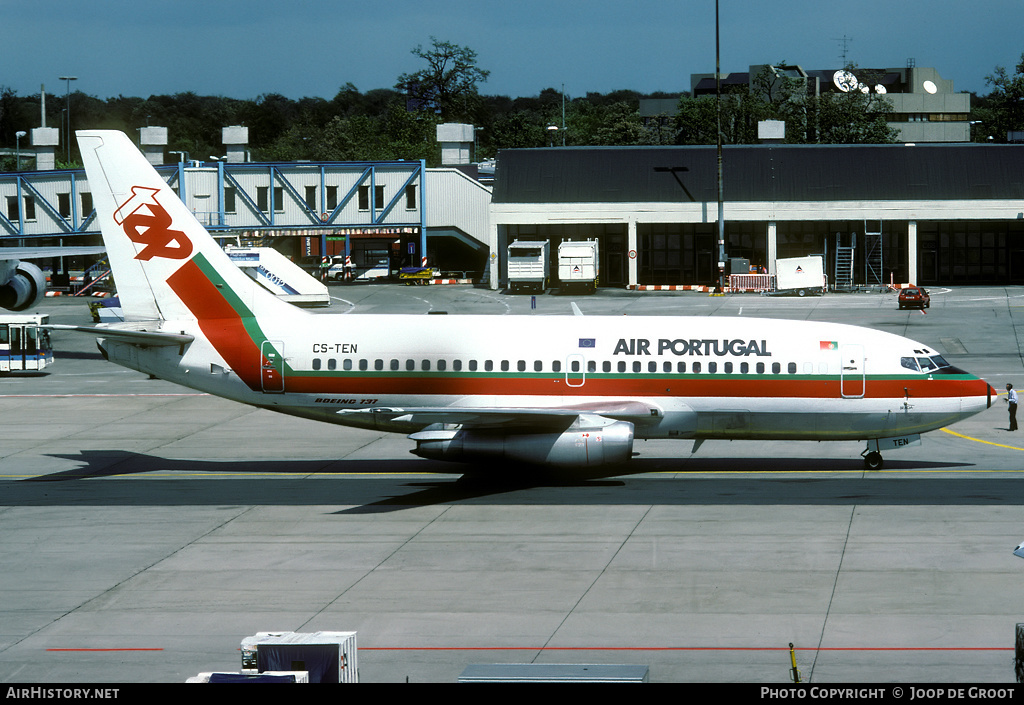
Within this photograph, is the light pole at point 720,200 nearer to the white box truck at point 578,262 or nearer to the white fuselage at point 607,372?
the white box truck at point 578,262

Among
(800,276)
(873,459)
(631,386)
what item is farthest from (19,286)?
(800,276)

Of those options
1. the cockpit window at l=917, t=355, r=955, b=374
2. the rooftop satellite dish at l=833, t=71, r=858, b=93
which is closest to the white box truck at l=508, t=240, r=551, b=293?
the cockpit window at l=917, t=355, r=955, b=374

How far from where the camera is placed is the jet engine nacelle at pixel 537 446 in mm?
29859

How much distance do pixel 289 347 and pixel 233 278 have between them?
2569 millimetres

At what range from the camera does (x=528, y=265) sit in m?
86.2

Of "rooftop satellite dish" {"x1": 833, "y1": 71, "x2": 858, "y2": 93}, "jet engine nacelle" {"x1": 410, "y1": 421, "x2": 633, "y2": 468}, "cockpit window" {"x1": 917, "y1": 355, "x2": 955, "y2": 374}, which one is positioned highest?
"rooftop satellite dish" {"x1": 833, "y1": 71, "x2": 858, "y2": 93}

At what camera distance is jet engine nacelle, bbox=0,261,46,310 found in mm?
45031

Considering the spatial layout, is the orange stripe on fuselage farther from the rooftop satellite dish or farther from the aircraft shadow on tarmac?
the rooftop satellite dish

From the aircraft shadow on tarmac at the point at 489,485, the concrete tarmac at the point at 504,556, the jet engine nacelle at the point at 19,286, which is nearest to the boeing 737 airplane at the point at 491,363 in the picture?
the aircraft shadow on tarmac at the point at 489,485

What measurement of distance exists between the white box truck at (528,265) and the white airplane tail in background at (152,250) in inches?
2135

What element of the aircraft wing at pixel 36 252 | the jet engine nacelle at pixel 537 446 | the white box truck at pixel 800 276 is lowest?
the jet engine nacelle at pixel 537 446

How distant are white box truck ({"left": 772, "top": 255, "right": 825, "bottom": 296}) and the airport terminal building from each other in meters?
5.86

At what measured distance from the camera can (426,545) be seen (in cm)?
2552
